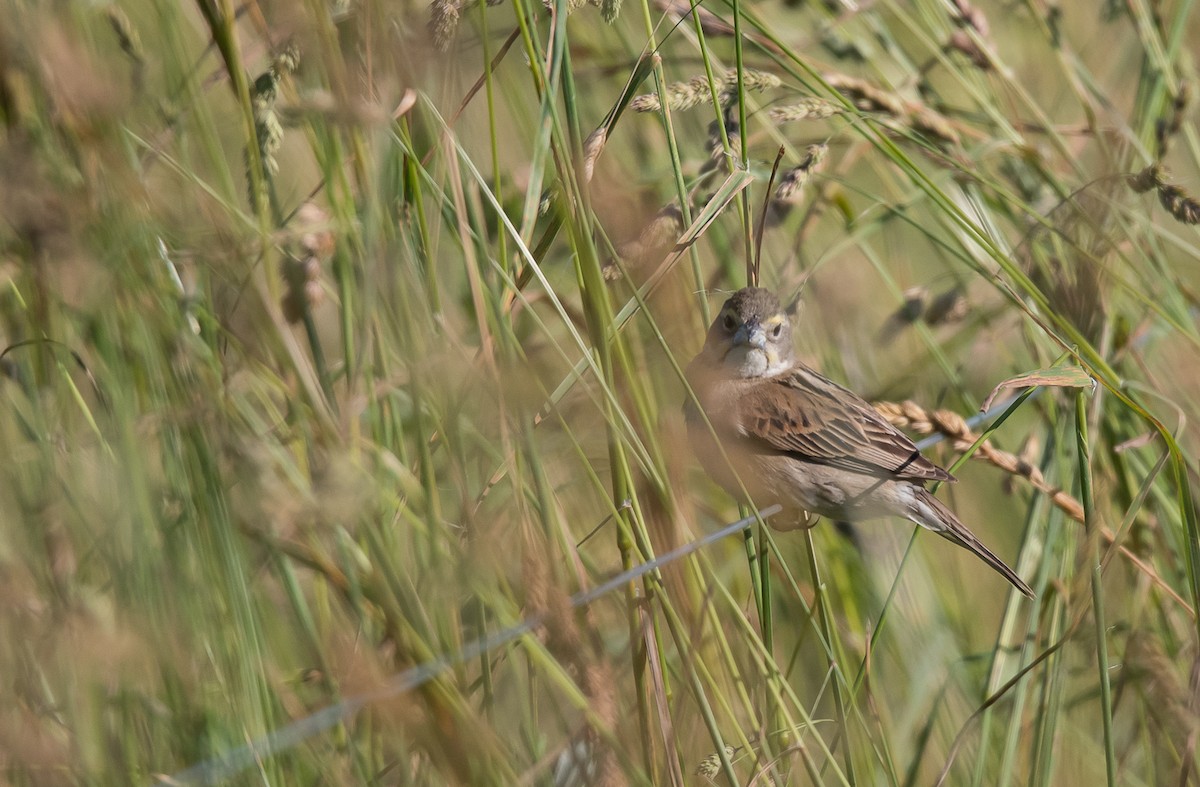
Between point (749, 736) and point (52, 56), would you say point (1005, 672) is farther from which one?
point (52, 56)

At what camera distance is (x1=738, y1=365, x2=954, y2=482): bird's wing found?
3672mm

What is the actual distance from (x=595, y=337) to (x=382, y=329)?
41 cm

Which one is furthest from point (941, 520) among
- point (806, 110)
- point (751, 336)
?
point (806, 110)

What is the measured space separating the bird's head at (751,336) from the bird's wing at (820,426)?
0.09 metres

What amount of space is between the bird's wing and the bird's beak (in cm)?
31

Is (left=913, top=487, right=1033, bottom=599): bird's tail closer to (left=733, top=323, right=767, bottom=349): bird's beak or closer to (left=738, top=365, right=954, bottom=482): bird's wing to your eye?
(left=738, top=365, right=954, bottom=482): bird's wing

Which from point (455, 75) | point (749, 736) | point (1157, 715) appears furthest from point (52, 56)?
point (1157, 715)

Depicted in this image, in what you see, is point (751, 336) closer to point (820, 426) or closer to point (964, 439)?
point (820, 426)

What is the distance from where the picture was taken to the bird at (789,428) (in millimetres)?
3471

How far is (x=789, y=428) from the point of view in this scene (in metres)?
3.77

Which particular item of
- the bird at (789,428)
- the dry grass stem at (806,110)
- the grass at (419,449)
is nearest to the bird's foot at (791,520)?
the bird at (789,428)

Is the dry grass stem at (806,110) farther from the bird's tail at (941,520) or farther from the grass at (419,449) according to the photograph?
the bird's tail at (941,520)

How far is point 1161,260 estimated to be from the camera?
313 cm

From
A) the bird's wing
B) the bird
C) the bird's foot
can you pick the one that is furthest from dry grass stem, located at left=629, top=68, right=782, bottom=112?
the bird's wing
